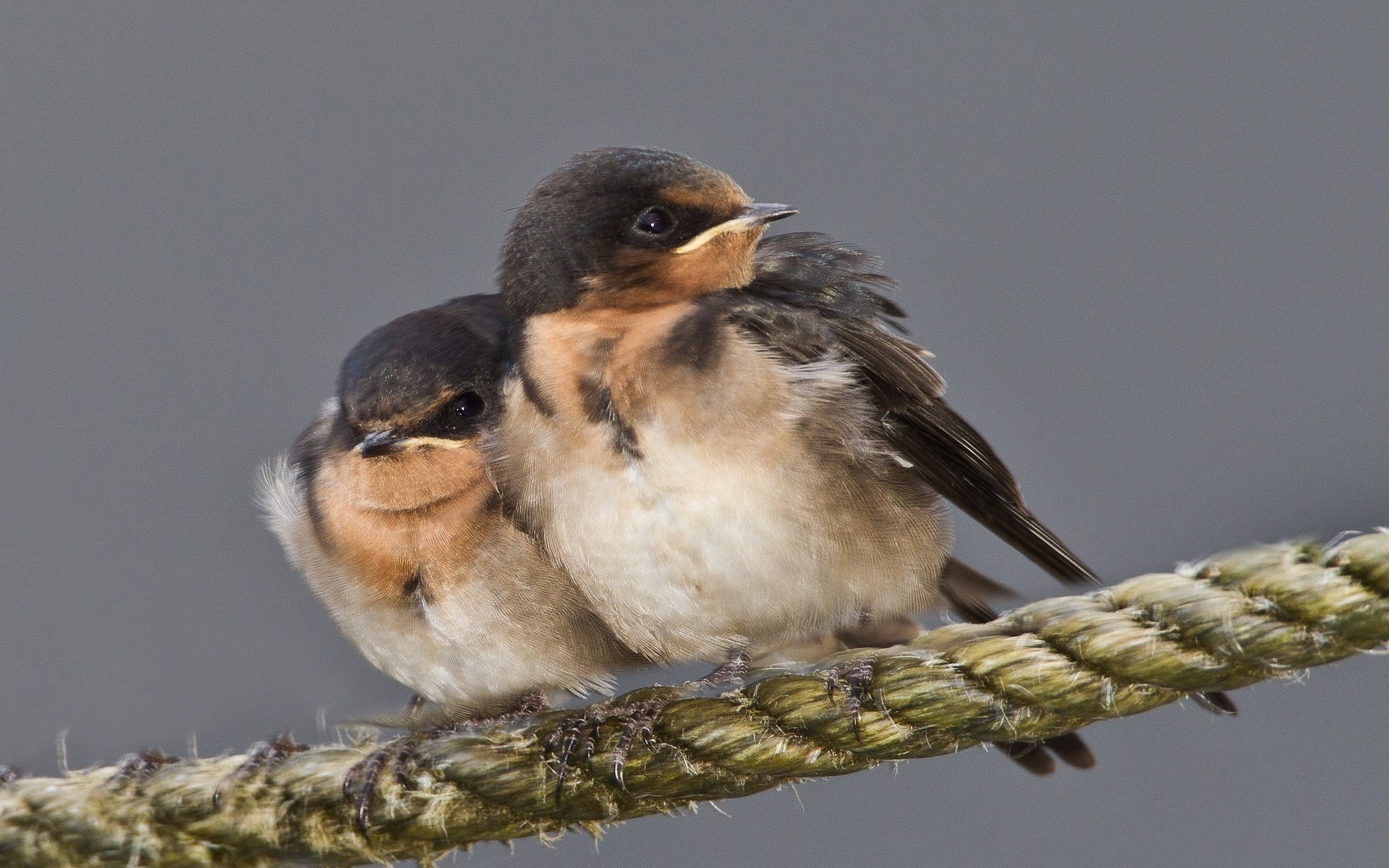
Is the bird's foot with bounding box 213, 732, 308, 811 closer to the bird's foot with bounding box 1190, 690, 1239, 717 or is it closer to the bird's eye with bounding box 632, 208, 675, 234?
the bird's eye with bounding box 632, 208, 675, 234

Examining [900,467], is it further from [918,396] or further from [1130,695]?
[1130,695]

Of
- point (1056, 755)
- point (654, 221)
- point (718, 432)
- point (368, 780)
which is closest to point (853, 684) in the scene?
point (718, 432)

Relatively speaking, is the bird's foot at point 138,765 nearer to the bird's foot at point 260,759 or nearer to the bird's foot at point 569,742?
the bird's foot at point 260,759

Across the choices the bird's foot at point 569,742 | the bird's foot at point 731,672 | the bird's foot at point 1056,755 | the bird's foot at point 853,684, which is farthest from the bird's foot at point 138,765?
the bird's foot at point 1056,755

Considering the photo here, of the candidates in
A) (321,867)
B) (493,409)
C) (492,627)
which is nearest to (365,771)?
(321,867)

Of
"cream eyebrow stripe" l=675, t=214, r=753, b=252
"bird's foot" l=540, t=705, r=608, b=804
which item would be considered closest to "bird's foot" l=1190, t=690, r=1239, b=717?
"bird's foot" l=540, t=705, r=608, b=804
